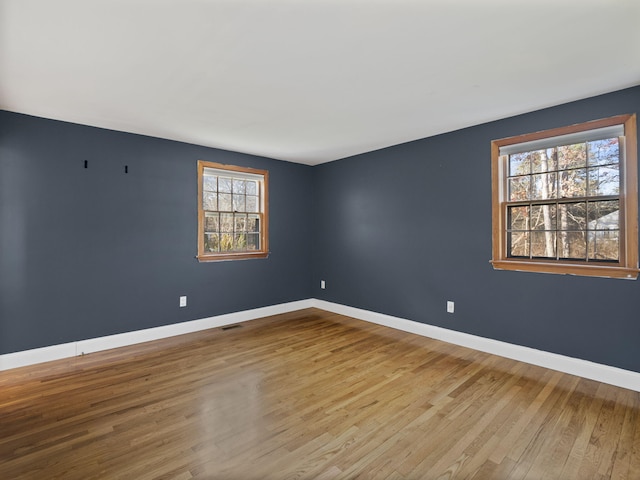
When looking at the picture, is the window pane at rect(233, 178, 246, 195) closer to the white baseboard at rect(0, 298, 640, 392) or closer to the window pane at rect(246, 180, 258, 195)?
the window pane at rect(246, 180, 258, 195)

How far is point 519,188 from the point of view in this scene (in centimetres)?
338

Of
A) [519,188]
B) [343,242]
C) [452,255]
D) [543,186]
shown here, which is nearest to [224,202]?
[343,242]

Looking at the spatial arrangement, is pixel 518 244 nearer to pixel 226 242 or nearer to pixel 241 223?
pixel 241 223

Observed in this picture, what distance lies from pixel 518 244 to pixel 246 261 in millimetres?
3556

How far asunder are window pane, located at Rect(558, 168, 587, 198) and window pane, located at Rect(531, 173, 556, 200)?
7 centimetres

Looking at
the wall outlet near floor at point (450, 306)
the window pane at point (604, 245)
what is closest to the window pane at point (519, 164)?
the window pane at point (604, 245)

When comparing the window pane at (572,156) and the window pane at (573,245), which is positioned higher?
the window pane at (572,156)

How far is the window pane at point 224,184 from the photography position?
4617 mm

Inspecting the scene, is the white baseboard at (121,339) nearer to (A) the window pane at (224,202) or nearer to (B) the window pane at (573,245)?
(A) the window pane at (224,202)

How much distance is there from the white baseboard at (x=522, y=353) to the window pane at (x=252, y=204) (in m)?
2.34

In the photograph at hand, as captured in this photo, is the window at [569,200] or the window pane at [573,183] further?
the window pane at [573,183]

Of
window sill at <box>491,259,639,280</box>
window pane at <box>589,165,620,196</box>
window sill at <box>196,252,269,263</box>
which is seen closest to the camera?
window sill at <box>491,259,639,280</box>

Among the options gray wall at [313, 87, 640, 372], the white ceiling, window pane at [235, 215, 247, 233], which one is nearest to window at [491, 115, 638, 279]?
gray wall at [313, 87, 640, 372]

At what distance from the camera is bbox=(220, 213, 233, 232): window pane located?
4.62 m
